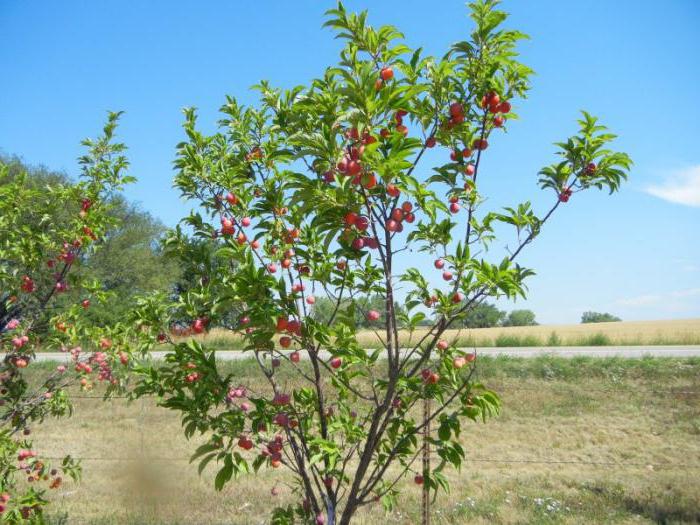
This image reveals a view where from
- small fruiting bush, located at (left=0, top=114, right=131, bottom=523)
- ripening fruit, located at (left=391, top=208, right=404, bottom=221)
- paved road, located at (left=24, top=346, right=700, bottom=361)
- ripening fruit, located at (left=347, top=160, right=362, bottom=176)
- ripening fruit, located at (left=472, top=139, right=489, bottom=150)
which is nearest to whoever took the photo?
ripening fruit, located at (left=347, top=160, right=362, bottom=176)

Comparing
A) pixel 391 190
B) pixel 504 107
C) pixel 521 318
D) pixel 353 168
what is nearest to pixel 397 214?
pixel 391 190

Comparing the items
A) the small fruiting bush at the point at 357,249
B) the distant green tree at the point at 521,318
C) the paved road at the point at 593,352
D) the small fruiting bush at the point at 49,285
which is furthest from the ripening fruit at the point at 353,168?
the distant green tree at the point at 521,318

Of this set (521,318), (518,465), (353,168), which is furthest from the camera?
(521,318)

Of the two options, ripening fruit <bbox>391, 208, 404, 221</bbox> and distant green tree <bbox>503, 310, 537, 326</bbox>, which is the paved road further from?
distant green tree <bbox>503, 310, 537, 326</bbox>

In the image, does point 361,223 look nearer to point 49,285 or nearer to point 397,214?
point 397,214

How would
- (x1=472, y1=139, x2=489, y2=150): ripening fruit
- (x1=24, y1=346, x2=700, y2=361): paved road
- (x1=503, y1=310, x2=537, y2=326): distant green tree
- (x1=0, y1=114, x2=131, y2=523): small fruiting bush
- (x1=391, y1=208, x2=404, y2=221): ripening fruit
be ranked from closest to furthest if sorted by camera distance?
1. (x1=391, y1=208, x2=404, y2=221): ripening fruit
2. (x1=472, y1=139, x2=489, y2=150): ripening fruit
3. (x1=0, y1=114, x2=131, y2=523): small fruiting bush
4. (x1=24, y1=346, x2=700, y2=361): paved road
5. (x1=503, y1=310, x2=537, y2=326): distant green tree

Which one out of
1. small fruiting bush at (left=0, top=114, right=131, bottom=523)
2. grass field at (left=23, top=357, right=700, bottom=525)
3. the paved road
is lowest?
grass field at (left=23, top=357, right=700, bottom=525)

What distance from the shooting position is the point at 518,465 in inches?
279

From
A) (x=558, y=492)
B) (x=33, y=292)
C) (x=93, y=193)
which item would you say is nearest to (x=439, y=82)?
(x=93, y=193)

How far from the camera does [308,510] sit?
256 centimetres

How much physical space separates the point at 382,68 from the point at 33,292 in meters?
3.46

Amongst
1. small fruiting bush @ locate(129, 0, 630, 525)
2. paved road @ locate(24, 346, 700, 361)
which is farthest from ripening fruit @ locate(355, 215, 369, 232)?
paved road @ locate(24, 346, 700, 361)

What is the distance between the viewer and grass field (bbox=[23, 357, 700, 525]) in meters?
5.30

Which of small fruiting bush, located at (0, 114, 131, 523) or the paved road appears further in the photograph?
the paved road
